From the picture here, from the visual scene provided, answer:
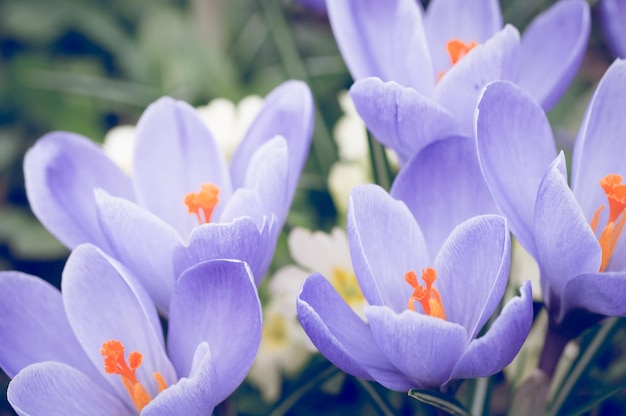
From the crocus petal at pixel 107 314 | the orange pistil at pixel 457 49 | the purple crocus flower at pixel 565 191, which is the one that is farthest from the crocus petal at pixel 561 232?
the crocus petal at pixel 107 314

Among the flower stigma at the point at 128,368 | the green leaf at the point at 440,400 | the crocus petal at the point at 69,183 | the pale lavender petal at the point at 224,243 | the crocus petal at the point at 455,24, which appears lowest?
the green leaf at the point at 440,400

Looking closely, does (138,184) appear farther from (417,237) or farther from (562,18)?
(562,18)

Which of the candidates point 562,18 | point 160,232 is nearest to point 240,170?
point 160,232

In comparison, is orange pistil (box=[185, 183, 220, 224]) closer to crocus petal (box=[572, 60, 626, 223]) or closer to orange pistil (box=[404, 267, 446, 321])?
orange pistil (box=[404, 267, 446, 321])

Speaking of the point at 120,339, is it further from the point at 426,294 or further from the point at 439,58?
the point at 439,58

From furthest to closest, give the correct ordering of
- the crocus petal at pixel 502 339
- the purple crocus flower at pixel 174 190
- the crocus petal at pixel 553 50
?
1. the crocus petal at pixel 553 50
2. the purple crocus flower at pixel 174 190
3. the crocus petal at pixel 502 339

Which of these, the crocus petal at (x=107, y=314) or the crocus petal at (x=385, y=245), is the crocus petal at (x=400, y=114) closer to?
the crocus petal at (x=385, y=245)

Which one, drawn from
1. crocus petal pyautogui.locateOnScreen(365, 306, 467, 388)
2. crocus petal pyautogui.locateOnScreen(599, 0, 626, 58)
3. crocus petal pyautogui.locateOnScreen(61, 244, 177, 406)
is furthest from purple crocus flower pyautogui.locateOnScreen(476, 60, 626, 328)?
crocus petal pyautogui.locateOnScreen(61, 244, 177, 406)
